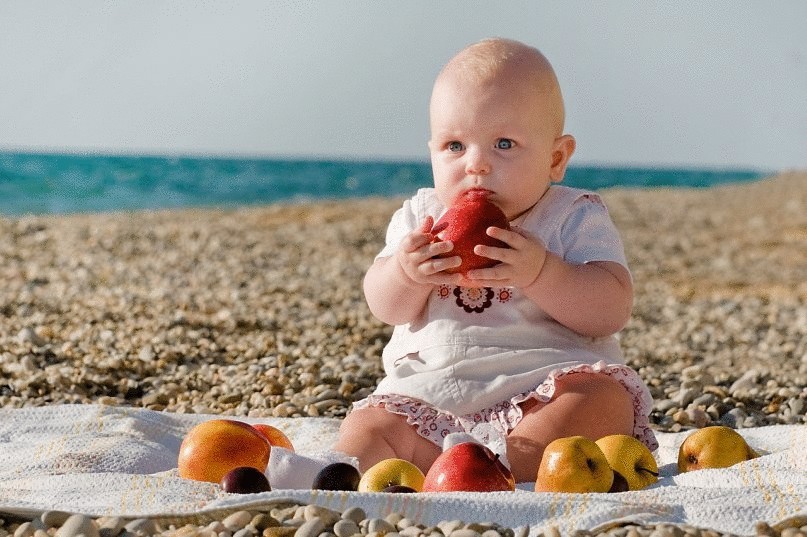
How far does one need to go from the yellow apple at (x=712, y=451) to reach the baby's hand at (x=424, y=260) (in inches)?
36.6

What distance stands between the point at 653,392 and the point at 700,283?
6.94 metres

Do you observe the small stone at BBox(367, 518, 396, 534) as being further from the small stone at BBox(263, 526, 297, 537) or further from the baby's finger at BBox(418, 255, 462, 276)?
the baby's finger at BBox(418, 255, 462, 276)

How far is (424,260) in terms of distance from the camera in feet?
10.7

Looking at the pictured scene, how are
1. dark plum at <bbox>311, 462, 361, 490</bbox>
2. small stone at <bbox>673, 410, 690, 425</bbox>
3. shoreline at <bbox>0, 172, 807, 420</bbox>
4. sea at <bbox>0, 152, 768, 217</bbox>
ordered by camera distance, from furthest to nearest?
sea at <bbox>0, 152, 768, 217</bbox>
shoreline at <bbox>0, 172, 807, 420</bbox>
small stone at <bbox>673, 410, 690, 425</bbox>
dark plum at <bbox>311, 462, 361, 490</bbox>

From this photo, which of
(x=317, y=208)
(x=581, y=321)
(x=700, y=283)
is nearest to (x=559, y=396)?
(x=581, y=321)

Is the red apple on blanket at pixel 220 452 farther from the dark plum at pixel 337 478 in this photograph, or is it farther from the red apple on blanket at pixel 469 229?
the red apple on blanket at pixel 469 229

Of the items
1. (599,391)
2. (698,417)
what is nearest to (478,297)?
(599,391)

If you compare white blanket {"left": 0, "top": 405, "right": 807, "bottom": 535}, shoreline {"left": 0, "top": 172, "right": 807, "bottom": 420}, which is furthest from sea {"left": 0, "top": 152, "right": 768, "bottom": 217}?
white blanket {"left": 0, "top": 405, "right": 807, "bottom": 535}

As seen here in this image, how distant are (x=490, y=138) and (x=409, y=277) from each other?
0.50m

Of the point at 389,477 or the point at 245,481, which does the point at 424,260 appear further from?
the point at 245,481

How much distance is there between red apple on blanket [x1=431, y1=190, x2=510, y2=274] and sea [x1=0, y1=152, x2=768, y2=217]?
23.5 m

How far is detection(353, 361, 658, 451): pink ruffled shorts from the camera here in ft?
11.0

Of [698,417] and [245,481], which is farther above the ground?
[245,481]

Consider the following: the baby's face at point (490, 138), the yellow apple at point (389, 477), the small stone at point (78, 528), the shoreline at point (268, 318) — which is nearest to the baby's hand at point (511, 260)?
the baby's face at point (490, 138)
